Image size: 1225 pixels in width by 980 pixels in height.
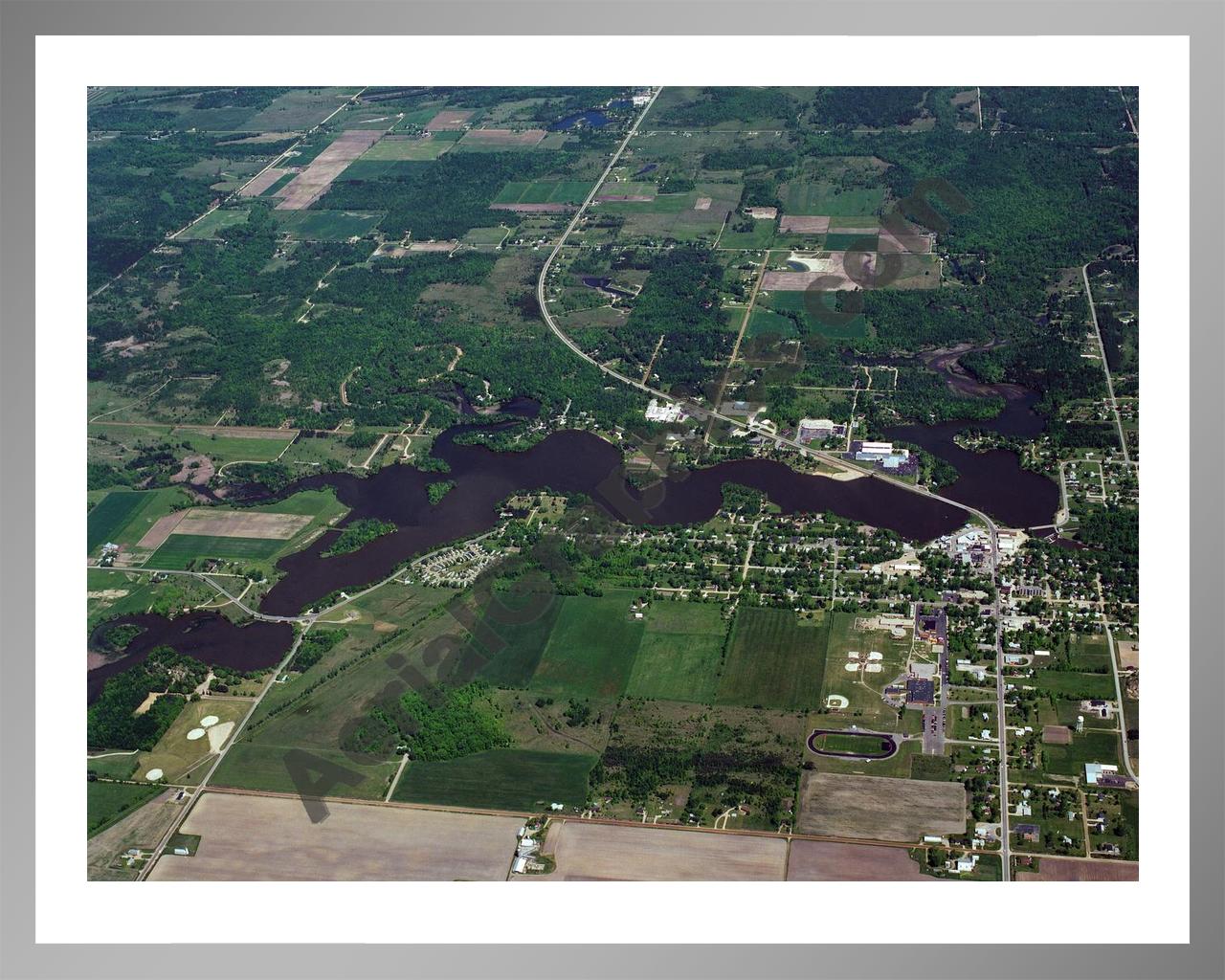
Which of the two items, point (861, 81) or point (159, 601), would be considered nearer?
point (861, 81)

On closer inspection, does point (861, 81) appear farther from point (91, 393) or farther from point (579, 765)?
point (91, 393)

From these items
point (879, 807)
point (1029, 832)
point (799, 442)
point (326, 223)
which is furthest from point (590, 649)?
point (326, 223)

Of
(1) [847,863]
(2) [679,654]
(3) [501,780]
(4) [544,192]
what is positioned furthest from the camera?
(4) [544,192]

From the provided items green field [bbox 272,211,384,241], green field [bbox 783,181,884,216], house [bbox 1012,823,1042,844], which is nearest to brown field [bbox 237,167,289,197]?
green field [bbox 272,211,384,241]

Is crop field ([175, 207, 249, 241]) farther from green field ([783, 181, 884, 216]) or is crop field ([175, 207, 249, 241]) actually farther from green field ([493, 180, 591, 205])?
green field ([783, 181, 884, 216])

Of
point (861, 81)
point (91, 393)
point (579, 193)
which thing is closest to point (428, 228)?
point (579, 193)

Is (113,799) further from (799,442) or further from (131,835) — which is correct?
(799,442)

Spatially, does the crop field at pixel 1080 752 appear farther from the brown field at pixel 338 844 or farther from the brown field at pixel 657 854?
the brown field at pixel 338 844
